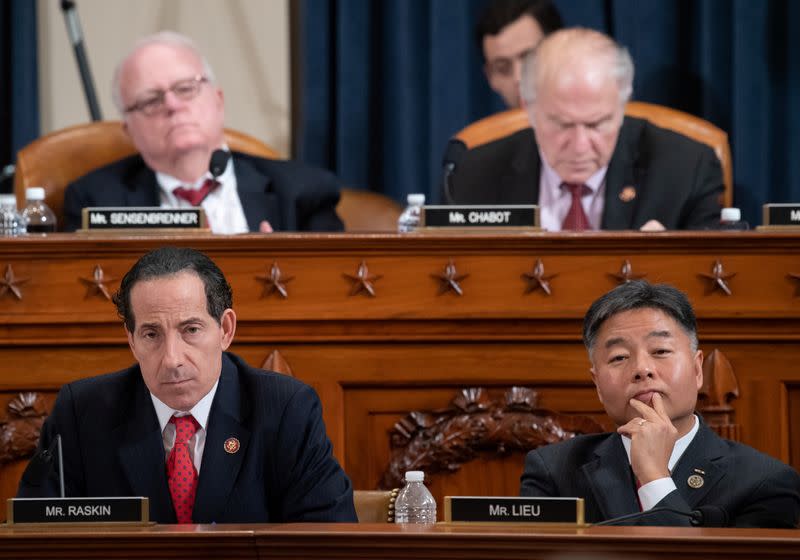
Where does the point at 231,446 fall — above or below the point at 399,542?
above

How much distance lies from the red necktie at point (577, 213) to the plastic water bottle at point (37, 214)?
4.69 ft

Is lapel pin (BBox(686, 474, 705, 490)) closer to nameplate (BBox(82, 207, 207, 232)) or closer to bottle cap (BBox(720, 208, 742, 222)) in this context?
bottle cap (BBox(720, 208, 742, 222))

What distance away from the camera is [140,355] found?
8.36ft

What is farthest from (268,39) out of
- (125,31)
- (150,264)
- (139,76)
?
(150,264)

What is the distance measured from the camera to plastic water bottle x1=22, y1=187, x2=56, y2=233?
12.3 ft

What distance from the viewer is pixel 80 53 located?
4.98m

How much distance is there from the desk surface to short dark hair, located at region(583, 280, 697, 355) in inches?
29.8

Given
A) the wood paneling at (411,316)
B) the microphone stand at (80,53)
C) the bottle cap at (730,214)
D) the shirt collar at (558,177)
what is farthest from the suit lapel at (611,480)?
the microphone stand at (80,53)

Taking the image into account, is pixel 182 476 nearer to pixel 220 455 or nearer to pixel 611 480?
pixel 220 455

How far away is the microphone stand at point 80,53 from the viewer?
498cm

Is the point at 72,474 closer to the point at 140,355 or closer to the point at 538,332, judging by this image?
the point at 140,355

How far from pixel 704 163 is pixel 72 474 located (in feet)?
7.21

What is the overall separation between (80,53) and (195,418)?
269cm

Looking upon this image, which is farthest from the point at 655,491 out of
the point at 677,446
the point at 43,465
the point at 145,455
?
the point at 43,465
